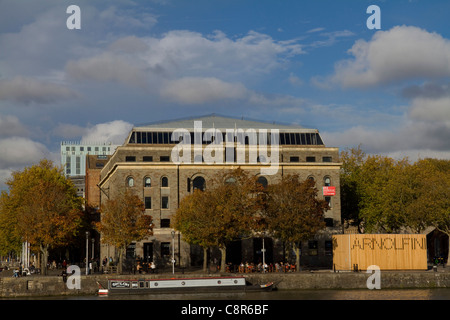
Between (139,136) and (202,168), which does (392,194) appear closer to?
(202,168)

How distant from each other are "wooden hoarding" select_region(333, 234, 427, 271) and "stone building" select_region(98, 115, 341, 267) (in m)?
16.1

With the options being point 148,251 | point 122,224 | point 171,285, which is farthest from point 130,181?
point 171,285

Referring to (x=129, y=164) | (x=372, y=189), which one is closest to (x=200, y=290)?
(x=129, y=164)

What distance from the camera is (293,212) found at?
81.7 metres

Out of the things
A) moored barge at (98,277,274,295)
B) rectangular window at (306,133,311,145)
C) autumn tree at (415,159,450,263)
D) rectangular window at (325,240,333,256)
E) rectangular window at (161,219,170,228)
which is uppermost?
rectangular window at (306,133,311,145)

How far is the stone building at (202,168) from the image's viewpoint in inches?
3688

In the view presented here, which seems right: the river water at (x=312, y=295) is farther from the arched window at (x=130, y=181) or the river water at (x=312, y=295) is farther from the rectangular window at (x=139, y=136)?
the rectangular window at (x=139, y=136)

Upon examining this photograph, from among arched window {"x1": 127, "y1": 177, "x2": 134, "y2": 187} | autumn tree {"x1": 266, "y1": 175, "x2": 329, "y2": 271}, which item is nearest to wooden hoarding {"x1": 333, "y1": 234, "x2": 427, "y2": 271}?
autumn tree {"x1": 266, "y1": 175, "x2": 329, "y2": 271}

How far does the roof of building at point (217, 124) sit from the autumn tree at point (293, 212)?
19.6m

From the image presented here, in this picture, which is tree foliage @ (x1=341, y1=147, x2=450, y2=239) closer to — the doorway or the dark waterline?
the dark waterline

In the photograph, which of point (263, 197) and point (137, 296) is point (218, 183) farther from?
point (137, 296)

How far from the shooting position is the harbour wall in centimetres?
7469
